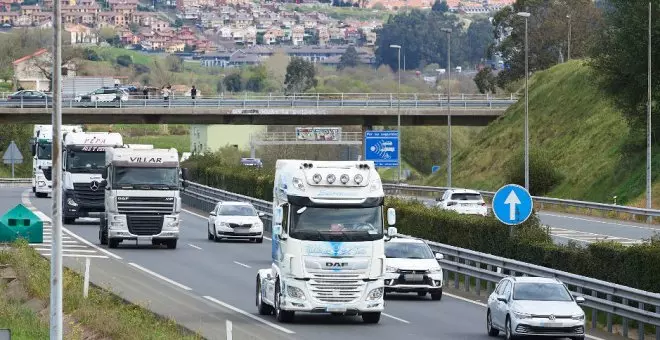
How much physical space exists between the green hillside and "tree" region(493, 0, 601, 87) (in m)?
20.0

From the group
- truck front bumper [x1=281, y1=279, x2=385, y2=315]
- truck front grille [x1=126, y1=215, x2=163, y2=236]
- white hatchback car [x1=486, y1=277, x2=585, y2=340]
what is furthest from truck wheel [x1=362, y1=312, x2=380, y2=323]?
truck front grille [x1=126, y1=215, x2=163, y2=236]

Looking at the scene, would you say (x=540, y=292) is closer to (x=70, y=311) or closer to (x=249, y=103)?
(x=70, y=311)

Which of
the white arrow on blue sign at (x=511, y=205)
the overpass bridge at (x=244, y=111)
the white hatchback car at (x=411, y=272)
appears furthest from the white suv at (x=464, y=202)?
the overpass bridge at (x=244, y=111)

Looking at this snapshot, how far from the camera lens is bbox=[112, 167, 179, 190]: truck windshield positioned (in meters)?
46.6

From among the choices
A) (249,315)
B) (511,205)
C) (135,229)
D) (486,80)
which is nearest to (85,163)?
(135,229)

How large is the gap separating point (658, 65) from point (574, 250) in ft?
130

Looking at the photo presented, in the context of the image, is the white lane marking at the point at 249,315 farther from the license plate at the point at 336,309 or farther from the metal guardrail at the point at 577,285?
the metal guardrail at the point at 577,285

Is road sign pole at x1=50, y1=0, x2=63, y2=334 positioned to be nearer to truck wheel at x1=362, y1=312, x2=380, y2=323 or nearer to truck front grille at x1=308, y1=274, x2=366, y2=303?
truck front grille at x1=308, y1=274, x2=366, y2=303

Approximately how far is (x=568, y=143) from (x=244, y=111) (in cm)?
2109

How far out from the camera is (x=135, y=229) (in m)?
47.1

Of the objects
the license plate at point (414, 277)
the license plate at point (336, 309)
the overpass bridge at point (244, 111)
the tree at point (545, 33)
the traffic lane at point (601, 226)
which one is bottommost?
the license plate at point (336, 309)

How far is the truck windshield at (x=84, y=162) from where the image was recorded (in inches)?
2176

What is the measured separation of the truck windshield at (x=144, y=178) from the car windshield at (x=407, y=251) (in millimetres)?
13360

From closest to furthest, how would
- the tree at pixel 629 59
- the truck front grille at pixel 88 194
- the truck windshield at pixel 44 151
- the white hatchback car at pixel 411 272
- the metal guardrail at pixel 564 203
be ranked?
the white hatchback car at pixel 411 272
the truck front grille at pixel 88 194
the metal guardrail at pixel 564 203
the tree at pixel 629 59
the truck windshield at pixel 44 151
